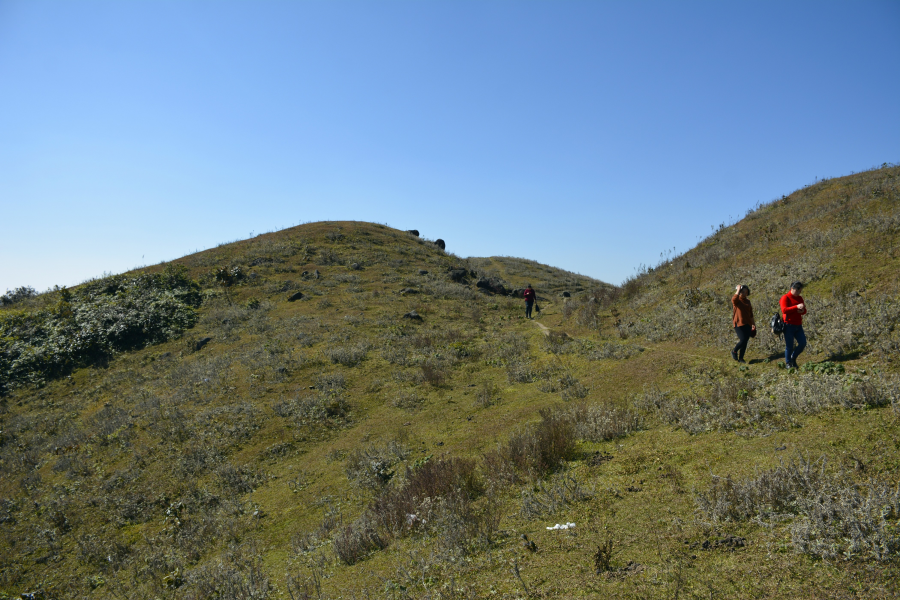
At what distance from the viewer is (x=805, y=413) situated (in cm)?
772

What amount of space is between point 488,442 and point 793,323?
7474 mm

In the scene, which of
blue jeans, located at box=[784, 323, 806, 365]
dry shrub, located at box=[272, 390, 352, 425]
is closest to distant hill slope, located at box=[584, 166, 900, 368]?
blue jeans, located at box=[784, 323, 806, 365]

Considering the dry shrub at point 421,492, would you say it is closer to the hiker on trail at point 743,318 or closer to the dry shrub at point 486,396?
the dry shrub at point 486,396

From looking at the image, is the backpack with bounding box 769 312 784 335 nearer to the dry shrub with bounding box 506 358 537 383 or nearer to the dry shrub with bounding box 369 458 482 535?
the dry shrub with bounding box 506 358 537 383

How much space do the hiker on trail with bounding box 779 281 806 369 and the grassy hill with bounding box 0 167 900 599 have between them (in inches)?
17.3

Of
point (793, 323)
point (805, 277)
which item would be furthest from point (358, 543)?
point (805, 277)

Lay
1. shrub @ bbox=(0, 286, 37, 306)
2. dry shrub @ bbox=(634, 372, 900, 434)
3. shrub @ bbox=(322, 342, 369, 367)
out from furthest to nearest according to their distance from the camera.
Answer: shrub @ bbox=(0, 286, 37, 306), shrub @ bbox=(322, 342, 369, 367), dry shrub @ bbox=(634, 372, 900, 434)

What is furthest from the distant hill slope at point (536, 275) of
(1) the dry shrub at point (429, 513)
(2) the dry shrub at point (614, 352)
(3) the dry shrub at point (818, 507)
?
(3) the dry shrub at point (818, 507)

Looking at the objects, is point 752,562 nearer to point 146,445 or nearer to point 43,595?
point 43,595

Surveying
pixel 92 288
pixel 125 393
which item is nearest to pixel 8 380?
pixel 125 393

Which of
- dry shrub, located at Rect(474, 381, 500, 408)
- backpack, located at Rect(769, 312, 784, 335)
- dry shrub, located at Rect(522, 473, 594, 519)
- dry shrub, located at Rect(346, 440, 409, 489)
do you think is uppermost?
backpack, located at Rect(769, 312, 784, 335)

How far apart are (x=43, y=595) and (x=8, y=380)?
21223mm

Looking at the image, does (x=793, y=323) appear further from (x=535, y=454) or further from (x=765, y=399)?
(x=535, y=454)

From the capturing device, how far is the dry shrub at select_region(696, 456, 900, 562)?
4.27m
